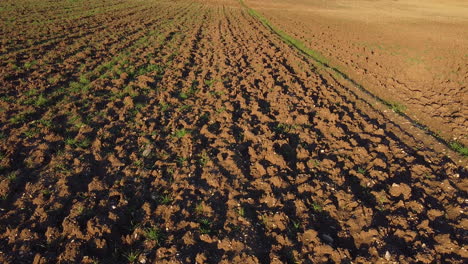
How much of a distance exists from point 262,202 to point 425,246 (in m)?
2.79

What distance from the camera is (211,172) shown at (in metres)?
5.58

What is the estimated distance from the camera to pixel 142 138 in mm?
6496

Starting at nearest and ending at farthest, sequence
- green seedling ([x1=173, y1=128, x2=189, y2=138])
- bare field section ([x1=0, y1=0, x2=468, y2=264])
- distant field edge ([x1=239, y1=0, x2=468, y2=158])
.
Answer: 1. bare field section ([x1=0, y1=0, x2=468, y2=264])
2. green seedling ([x1=173, y1=128, x2=189, y2=138])
3. distant field edge ([x1=239, y1=0, x2=468, y2=158])

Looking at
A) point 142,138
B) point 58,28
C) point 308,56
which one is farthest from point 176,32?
point 142,138

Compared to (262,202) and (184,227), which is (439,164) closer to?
(262,202)

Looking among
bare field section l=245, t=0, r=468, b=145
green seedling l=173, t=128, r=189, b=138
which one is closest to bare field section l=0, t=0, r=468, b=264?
green seedling l=173, t=128, r=189, b=138

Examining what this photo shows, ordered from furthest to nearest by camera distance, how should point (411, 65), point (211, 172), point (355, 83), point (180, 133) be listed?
1. point (411, 65)
2. point (355, 83)
3. point (180, 133)
4. point (211, 172)

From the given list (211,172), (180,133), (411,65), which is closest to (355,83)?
(411,65)

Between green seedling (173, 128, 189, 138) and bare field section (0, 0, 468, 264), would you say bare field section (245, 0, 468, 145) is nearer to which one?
bare field section (0, 0, 468, 264)

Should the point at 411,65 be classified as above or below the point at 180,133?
above

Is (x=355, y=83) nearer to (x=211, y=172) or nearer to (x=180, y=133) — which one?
(x=180, y=133)

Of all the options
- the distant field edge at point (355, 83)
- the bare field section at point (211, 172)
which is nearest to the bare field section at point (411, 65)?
the distant field edge at point (355, 83)

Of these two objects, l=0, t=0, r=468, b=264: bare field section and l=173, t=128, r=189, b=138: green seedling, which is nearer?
l=0, t=0, r=468, b=264: bare field section

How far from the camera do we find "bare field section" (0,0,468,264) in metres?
4.14
